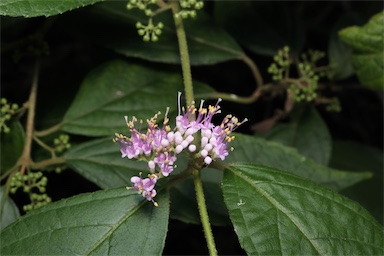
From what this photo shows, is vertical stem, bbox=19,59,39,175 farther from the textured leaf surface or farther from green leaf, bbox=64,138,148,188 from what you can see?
the textured leaf surface

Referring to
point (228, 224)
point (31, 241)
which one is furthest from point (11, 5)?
point (228, 224)

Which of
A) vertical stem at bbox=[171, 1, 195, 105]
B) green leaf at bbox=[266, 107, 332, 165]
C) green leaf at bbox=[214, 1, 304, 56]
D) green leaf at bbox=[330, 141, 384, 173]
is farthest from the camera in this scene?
green leaf at bbox=[330, 141, 384, 173]

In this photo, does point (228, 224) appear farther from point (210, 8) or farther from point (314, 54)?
point (210, 8)

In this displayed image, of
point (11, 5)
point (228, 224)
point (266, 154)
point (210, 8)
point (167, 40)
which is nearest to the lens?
point (11, 5)

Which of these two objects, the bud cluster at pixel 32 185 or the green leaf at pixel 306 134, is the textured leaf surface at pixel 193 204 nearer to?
the bud cluster at pixel 32 185

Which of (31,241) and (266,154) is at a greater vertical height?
(266,154)

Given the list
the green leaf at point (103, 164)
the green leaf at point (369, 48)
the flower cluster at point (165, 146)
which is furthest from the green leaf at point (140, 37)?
the flower cluster at point (165, 146)

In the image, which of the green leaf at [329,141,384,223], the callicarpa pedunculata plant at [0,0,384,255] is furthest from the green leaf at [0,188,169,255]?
the green leaf at [329,141,384,223]

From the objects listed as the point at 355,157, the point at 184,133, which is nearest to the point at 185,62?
the point at 184,133
